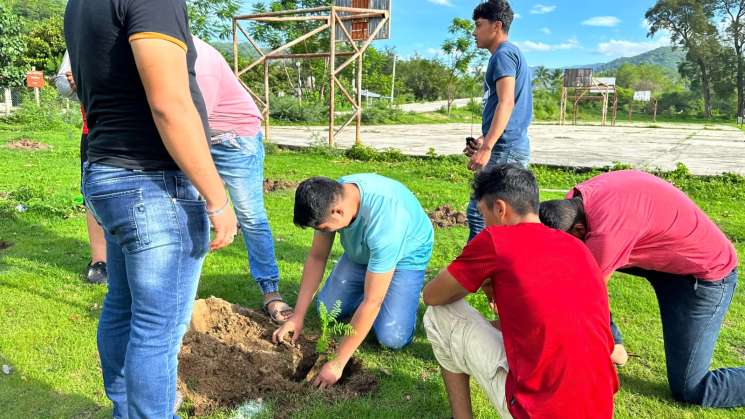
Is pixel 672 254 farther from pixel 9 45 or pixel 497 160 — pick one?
pixel 9 45

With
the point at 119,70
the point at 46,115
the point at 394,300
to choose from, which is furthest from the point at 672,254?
the point at 46,115

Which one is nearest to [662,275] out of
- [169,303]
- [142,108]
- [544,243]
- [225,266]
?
[544,243]

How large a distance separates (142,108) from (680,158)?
13212 millimetres

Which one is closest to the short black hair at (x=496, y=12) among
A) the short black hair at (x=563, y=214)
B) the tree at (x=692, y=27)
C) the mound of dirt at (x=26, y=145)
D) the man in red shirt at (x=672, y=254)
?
the man in red shirt at (x=672, y=254)

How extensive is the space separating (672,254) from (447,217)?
3929 mm

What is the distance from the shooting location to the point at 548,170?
9.78m

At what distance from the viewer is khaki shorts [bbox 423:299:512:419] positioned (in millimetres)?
2107

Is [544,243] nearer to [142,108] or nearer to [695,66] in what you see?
[142,108]

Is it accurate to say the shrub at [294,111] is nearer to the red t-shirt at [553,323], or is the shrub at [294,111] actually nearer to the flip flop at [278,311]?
the flip flop at [278,311]

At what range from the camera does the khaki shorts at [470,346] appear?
6.91ft

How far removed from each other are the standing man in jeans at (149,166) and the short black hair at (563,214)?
1390 millimetres

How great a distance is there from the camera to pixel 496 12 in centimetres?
384

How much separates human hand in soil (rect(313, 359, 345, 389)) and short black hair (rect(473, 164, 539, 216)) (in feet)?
3.77

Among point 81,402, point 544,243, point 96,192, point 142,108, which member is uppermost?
point 142,108
